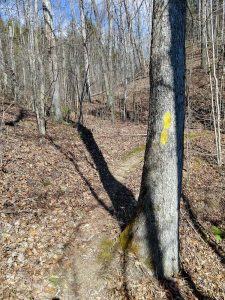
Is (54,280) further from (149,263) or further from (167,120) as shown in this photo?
(167,120)

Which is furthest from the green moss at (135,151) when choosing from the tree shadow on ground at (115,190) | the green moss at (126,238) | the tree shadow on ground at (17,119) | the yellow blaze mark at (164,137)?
the yellow blaze mark at (164,137)

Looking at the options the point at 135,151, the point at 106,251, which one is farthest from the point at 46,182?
the point at 135,151

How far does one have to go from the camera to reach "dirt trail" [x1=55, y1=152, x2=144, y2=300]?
14.1 ft

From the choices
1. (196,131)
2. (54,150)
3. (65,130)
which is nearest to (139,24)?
(196,131)

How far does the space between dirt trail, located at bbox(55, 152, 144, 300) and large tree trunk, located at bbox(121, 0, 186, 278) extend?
728 millimetres

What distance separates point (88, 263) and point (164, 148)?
2224mm

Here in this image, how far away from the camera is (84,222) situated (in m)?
6.05

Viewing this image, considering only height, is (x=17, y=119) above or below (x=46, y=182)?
above

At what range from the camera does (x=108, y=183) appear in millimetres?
8461

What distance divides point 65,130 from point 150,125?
8050mm

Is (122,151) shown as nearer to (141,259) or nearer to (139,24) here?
(141,259)

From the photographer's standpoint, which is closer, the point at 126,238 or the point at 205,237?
the point at 126,238

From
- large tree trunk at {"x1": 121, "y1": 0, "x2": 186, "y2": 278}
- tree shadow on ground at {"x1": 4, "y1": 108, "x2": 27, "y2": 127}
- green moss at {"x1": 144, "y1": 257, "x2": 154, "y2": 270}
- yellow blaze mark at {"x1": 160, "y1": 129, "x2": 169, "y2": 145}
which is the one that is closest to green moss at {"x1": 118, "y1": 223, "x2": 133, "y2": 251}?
large tree trunk at {"x1": 121, "y1": 0, "x2": 186, "y2": 278}

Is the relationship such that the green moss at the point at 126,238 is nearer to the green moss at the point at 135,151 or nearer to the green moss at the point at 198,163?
the green moss at the point at 135,151
